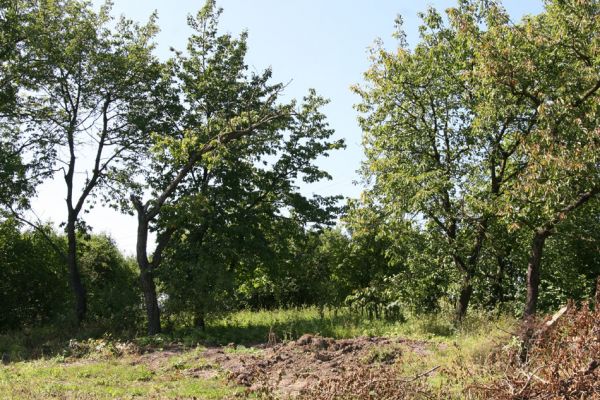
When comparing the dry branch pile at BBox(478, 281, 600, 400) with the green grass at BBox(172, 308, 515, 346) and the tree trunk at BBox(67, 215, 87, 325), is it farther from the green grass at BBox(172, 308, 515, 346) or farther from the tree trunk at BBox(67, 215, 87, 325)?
the tree trunk at BBox(67, 215, 87, 325)

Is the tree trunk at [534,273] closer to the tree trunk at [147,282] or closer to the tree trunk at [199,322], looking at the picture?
the tree trunk at [199,322]

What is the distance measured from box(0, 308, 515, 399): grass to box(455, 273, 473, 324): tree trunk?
51cm

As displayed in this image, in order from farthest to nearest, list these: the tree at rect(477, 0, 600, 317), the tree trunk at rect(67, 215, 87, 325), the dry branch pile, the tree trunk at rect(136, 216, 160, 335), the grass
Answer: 1. the tree trunk at rect(67, 215, 87, 325)
2. the tree trunk at rect(136, 216, 160, 335)
3. the tree at rect(477, 0, 600, 317)
4. the grass
5. the dry branch pile

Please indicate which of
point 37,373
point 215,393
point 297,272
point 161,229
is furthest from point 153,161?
point 215,393

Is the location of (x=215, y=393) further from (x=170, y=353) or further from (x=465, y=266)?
(x=465, y=266)

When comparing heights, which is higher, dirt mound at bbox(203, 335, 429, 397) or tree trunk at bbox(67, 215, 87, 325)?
tree trunk at bbox(67, 215, 87, 325)

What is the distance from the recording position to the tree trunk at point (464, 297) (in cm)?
1681

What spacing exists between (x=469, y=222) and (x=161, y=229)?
9438 millimetres

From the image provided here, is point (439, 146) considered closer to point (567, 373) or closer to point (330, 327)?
point (330, 327)

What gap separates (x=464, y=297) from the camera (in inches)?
683

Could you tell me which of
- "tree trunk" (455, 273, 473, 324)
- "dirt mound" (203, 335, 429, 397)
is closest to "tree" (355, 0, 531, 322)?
"tree trunk" (455, 273, 473, 324)

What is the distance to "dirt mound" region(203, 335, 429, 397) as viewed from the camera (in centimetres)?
990

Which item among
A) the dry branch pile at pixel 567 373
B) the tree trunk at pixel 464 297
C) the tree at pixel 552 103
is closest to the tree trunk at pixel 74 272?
the tree trunk at pixel 464 297

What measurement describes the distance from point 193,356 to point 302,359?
2.62 meters
